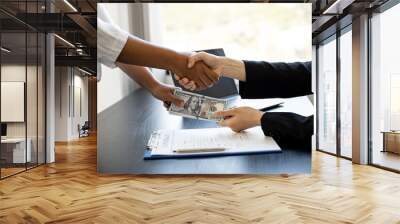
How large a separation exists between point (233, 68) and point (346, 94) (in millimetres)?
3723

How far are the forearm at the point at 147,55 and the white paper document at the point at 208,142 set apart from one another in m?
0.95

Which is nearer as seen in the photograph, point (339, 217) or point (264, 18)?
point (339, 217)

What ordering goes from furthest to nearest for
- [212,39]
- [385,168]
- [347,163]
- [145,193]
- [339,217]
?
1. [347,163]
2. [385,168]
3. [212,39]
4. [145,193]
5. [339,217]

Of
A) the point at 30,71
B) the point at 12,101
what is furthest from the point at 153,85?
the point at 30,71

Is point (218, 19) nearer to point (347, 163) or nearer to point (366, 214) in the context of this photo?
point (366, 214)

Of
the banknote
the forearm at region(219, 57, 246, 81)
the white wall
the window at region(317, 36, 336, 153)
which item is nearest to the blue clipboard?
the banknote

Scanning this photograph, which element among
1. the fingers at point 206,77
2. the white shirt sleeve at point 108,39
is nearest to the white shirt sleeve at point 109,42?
the white shirt sleeve at point 108,39

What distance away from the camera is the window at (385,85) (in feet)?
21.0

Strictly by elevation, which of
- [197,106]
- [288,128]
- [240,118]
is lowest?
[288,128]

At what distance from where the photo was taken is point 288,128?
5668 mm

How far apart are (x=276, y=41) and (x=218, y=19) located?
892 mm

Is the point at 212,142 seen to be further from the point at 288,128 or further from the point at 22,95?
the point at 22,95

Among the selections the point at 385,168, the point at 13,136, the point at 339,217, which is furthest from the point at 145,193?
the point at 385,168

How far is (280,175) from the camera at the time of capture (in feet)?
19.6
